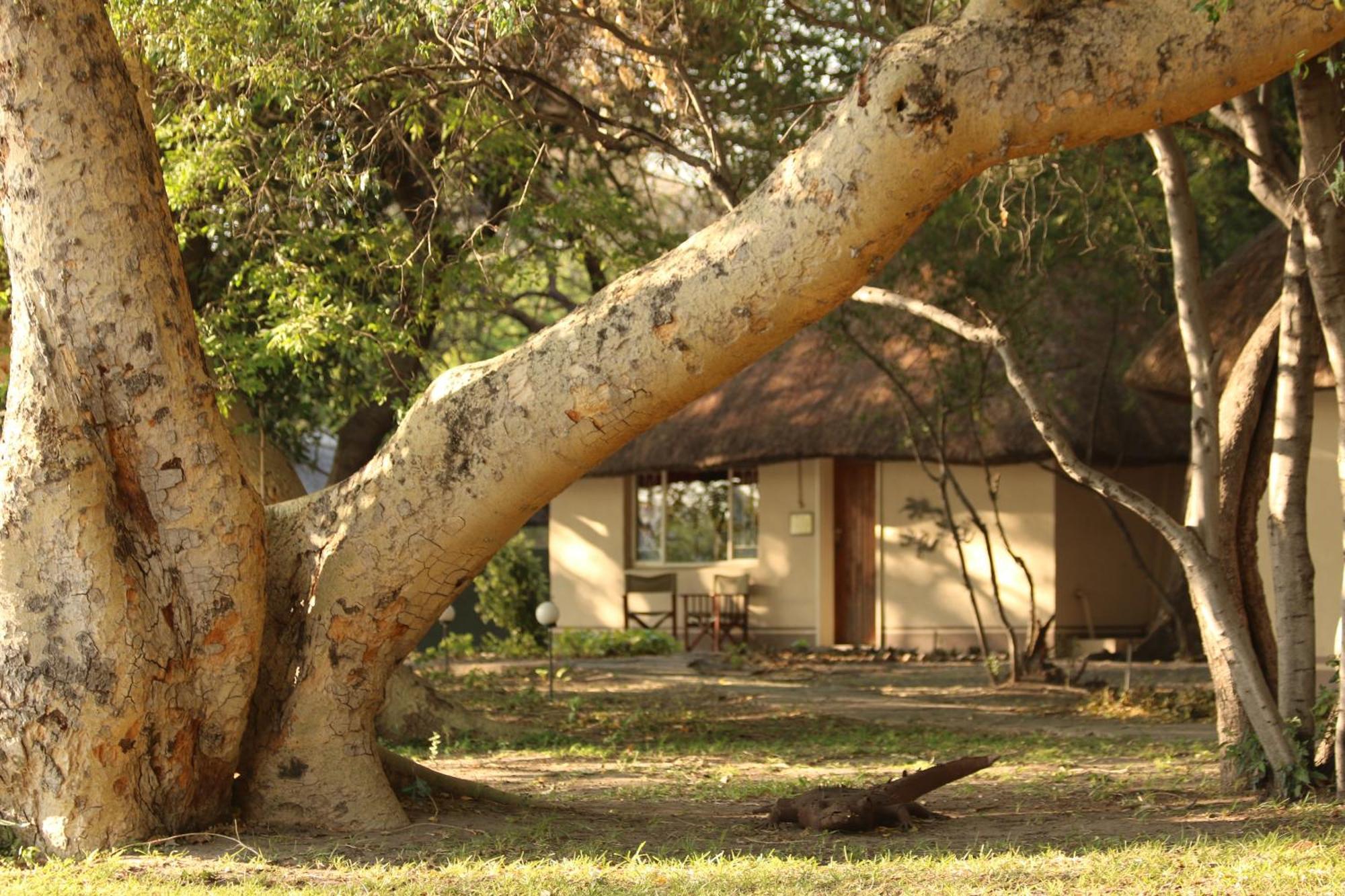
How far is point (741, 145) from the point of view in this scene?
1142 cm

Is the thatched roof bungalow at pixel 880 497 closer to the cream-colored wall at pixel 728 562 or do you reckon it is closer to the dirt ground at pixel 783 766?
the cream-colored wall at pixel 728 562

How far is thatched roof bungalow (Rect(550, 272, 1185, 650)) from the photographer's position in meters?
16.0

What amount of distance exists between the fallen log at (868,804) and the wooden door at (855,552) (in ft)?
38.4

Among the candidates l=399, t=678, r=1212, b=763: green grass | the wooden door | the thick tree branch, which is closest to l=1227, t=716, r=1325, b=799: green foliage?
l=399, t=678, r=1212, b=763: green grass

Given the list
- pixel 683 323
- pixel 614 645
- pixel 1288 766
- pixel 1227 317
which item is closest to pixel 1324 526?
pixel 1227 317

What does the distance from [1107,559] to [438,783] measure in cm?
1233

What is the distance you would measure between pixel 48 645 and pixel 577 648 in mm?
12762

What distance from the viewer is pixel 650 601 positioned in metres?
19.5

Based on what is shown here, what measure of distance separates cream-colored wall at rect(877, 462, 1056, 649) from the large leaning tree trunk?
11714mm

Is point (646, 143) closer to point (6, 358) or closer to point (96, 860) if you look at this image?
point (6, 358)

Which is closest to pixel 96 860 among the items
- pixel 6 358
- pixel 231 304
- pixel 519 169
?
pixel 6 358

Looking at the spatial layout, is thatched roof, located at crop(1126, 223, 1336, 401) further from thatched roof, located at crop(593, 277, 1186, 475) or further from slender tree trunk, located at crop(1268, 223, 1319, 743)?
slender tree trunk, located at crop(1268, 223, 1319, 743)

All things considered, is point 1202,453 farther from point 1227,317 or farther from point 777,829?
point 1227,317

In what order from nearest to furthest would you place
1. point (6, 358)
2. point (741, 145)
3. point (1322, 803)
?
point (1322, 803) < point (6, 358) < point (741, 145)
